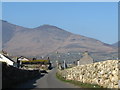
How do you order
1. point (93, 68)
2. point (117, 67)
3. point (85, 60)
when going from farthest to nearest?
point (85, 60), point (93, 68), point (117, 67)

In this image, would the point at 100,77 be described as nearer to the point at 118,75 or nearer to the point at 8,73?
the point at 118,75

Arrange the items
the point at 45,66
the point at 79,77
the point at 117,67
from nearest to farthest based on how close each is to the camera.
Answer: the point at 117,67
the point at 79,77
the point at 45,66

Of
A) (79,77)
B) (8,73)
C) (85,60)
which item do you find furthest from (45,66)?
(8,73)

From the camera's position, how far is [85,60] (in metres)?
120

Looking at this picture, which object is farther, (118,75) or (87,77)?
(87,77)

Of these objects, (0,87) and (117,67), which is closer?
(0,87)

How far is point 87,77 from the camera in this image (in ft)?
129

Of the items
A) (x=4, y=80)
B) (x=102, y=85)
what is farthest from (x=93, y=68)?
(x=4, y=80)

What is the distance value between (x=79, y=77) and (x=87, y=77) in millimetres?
5051

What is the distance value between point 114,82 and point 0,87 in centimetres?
873

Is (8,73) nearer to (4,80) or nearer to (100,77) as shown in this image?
(4,80)

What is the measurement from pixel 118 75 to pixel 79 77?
15.2 m

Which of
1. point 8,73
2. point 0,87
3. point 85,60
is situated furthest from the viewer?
point 85,60

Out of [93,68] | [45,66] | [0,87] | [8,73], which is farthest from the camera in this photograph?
[45,66]
